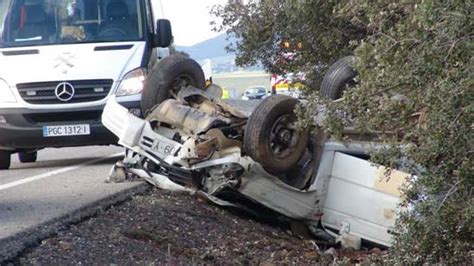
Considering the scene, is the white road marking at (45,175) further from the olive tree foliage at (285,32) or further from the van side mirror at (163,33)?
the olive tree foliage at (285,32)

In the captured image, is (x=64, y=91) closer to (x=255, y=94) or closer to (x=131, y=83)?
(x=131, y=83)

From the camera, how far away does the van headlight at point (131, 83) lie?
428 inches

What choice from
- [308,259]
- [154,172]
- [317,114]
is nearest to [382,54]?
[317,114]

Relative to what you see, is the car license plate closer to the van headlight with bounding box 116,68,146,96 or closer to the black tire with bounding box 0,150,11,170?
the van headlight with bounding box 116,68,146,96

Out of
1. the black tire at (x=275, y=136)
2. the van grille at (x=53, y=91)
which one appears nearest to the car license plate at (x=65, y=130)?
the van grille at (x=53, y=91)

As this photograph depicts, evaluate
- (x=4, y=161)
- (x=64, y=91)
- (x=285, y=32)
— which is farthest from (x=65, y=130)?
(x=285, y=32)

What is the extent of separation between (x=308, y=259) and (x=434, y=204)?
9.40ft

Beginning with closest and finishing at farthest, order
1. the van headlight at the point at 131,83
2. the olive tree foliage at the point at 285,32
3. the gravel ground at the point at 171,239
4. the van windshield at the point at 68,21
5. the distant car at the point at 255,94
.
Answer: the gravel ground at the point at 171,239 < the van headlight at the point at 131,83 < the van windshield at the point at 68,21 < the olive tree foliage at the point at 285,32 < the distant car at the point at 255,94

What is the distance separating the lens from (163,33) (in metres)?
11.4

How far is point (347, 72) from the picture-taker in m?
8.69

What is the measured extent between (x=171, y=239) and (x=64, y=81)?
423 cm

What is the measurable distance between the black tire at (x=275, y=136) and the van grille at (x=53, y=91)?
3.61 metres

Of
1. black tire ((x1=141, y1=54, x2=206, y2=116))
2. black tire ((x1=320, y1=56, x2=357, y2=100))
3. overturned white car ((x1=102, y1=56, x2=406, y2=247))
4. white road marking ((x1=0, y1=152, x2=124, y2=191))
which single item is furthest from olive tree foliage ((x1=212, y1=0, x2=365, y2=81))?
white road marking ((x1=0, y1=152, x2=124, y2=191))

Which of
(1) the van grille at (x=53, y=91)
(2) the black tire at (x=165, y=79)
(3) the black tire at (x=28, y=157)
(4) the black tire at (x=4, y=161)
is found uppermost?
(2) the black tire at (x=165, y=79)
